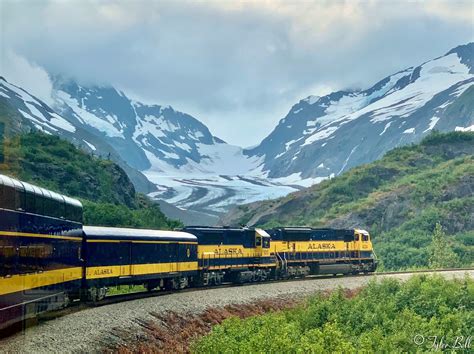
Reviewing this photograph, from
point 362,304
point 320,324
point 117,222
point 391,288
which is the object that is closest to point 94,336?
point 320,324

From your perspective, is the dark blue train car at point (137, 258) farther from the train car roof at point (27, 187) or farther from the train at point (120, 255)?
the train car roof at point (27, 187)

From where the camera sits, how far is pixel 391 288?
39.7 m

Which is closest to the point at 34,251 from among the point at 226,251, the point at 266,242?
the point at 226,251

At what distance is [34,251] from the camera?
21109mm

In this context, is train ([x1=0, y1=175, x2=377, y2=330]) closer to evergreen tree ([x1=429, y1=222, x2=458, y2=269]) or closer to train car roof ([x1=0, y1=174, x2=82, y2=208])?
train car roof ([x1=0, y1=174, x2=82, y2=208])

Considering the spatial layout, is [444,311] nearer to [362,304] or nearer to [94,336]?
[362,304]

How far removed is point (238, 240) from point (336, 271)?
1158 cm

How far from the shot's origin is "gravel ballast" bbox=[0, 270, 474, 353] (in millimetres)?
18859

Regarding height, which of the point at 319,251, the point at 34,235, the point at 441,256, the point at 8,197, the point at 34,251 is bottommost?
the point at 34,251

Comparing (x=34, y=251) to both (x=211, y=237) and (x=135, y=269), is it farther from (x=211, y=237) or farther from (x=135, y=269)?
(x=211, y=237)

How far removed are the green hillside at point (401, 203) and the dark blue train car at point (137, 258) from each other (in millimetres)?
36314

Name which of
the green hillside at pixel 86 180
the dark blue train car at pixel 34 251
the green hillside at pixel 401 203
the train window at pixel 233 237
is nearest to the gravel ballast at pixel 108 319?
the dark blue train car at pixel 34 251

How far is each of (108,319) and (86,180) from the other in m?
55.7

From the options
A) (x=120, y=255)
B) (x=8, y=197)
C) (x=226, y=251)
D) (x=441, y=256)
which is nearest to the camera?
(x=8, y=197)
